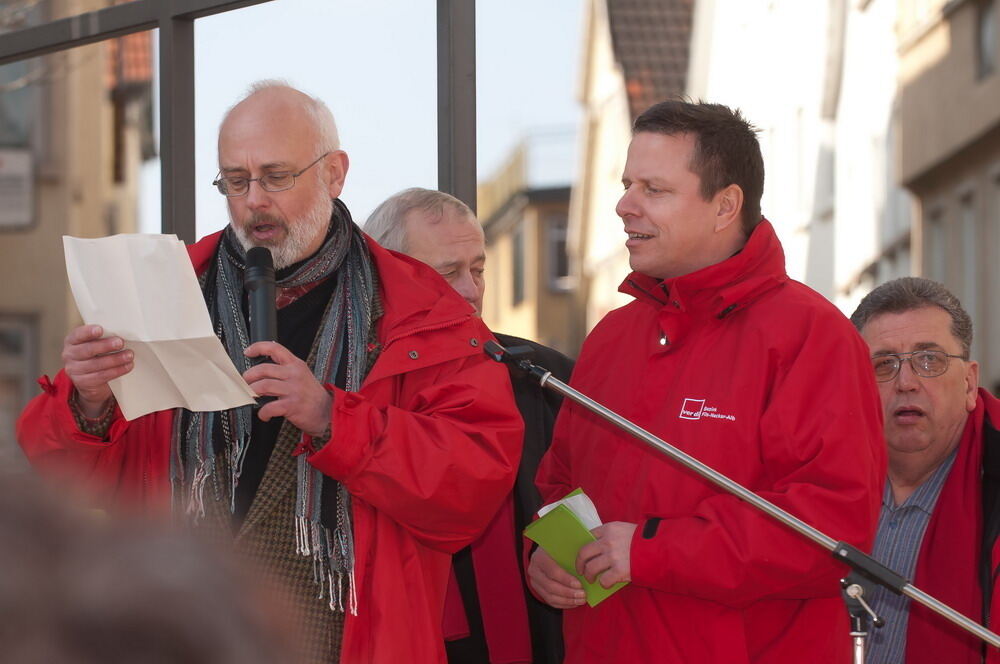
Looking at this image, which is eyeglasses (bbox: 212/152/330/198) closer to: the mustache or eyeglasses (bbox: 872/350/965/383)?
the mustache

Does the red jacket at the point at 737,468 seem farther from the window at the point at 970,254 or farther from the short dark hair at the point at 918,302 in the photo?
the window at the point at 970,254

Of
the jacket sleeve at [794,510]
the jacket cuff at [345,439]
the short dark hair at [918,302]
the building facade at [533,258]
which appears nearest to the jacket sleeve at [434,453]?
the jacket cuff at [345,439]

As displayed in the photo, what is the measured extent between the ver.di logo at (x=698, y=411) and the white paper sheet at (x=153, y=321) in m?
0.89

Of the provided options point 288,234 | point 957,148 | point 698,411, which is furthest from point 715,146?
point 957,148

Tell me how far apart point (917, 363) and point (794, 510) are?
43.8 inches

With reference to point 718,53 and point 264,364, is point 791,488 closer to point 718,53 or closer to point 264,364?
point 264,364

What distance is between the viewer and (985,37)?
1647cm

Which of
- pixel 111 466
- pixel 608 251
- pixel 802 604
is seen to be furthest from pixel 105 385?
pixel 608 251

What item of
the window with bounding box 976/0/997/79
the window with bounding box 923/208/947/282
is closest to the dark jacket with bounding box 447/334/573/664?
the window with bounding box 976/0/997/79

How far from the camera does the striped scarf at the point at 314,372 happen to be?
2.95 m

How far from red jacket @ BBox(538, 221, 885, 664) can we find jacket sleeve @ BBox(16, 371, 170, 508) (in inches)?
37.1

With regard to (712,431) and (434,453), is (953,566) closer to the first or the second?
(712,431)

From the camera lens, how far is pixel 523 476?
3824 millimetres

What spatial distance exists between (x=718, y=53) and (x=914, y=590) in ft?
48.6
